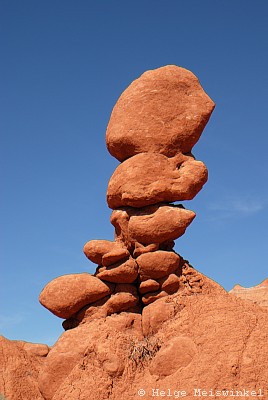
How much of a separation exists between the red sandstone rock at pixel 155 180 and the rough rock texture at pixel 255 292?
7090mm

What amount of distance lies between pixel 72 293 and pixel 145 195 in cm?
288

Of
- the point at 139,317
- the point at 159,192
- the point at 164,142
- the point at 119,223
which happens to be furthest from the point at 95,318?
the point at 164,142

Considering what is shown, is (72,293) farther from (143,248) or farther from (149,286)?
(143,248)

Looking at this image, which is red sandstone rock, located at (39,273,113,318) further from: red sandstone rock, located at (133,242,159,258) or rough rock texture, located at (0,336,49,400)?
rough rock texture, located at (0,336,49,400)

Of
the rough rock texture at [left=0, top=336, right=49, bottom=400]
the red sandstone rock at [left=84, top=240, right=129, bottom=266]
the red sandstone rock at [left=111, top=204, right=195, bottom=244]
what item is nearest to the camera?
the rough rock texture at [left=0, top=336, right=49, bottom=400]

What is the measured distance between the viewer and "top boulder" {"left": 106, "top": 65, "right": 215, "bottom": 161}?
13.4 m

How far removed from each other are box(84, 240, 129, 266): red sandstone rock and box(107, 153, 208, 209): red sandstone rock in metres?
1.13

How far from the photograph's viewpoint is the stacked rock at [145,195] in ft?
41.0

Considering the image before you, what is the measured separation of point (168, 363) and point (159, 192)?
4184 mm

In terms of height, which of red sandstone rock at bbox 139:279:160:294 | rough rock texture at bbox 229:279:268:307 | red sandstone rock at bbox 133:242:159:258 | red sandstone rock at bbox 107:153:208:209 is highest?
rough rock texture at bbox 229:279:268:307

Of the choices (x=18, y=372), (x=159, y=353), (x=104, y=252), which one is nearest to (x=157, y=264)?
(x=104, y=252)

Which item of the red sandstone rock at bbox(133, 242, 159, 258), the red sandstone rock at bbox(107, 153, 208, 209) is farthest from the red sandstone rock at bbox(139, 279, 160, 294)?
the red sandstone rock at bbox(107, 153, 208, 209)

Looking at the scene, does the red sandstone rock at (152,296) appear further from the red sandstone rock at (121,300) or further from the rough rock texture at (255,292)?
the rough rock texture at (255,292)

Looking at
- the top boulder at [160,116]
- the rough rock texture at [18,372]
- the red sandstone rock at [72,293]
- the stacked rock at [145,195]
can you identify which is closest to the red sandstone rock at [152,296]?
the stacked rock at [145,195]
